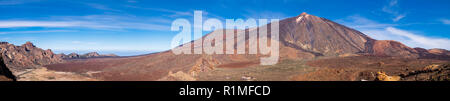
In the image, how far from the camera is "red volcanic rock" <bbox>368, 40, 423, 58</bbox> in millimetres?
46562

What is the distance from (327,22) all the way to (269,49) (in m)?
36.0

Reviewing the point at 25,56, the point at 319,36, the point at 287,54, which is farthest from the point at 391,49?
the point at 25,56

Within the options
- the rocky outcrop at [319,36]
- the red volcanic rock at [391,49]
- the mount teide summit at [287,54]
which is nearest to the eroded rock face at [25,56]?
the mount teide summit at [287,54]

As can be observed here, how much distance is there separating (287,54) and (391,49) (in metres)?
24.6

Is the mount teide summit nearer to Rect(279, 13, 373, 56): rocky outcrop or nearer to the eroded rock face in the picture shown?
Rect(279, 13, 373, 56): rocky outcrop

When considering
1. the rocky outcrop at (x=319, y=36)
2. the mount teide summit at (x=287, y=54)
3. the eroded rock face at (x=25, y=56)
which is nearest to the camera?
the mount teide summit at (x=287, y=54)

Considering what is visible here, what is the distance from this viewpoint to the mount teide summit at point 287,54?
33875mm

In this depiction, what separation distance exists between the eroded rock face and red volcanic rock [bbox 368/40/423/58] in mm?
65653

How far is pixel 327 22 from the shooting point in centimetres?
7419

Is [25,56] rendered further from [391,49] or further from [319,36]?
[391,49]

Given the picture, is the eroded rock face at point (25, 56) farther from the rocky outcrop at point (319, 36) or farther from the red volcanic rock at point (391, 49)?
the red volcanic rock at point (391, 49)

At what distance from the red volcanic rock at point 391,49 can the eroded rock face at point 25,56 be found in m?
65.7

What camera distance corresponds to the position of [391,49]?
5053 centimetres
